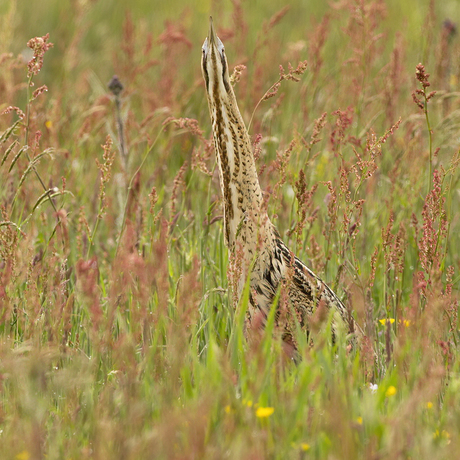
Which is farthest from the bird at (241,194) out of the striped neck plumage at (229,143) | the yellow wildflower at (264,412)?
the yellow wildflower at (264,412)

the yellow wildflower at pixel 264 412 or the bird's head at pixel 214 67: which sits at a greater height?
the bird's head at pixel 214 67

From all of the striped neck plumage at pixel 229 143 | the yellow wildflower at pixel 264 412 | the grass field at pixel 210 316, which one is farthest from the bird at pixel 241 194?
the yellow wildflower at pixel 264 412

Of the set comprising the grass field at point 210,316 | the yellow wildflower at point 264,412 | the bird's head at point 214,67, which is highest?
the bird's head at point 214,67

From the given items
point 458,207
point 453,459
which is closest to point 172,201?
point 453,459

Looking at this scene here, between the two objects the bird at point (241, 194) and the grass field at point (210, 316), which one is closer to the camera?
the grass field at point (210, 316)

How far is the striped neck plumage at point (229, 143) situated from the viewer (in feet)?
10.7

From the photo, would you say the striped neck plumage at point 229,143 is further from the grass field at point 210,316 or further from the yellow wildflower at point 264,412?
the yellow wildflower at point 264,412

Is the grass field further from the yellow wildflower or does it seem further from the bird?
the bird

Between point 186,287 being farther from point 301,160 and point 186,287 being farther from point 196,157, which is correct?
point 301,160

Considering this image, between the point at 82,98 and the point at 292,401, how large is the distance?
5.58 m

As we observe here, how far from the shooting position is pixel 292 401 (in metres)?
2.42

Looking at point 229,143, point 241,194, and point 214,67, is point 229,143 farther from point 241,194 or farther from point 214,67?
point 214,67

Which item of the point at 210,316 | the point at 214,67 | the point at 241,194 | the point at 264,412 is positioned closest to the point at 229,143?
the point at 241,194

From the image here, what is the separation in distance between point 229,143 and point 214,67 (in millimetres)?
353
